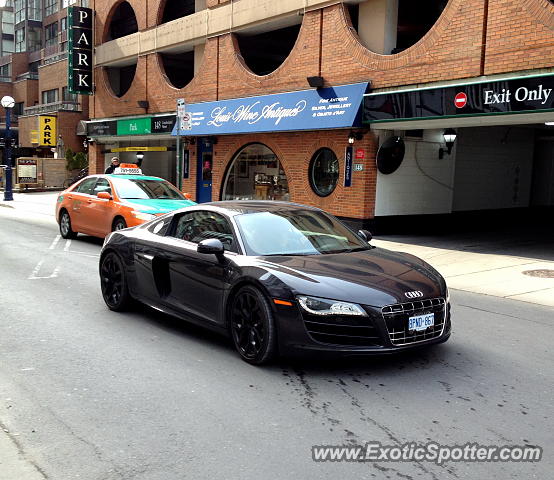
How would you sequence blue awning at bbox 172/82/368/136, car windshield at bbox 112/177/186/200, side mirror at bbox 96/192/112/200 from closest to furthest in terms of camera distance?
side mirror at bbox 96/192/112/200 → car windshield at bbox 112/177/186/200 → blue awning at bbox 172/82/368/136

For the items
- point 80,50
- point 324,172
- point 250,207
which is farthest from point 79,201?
point 80,50

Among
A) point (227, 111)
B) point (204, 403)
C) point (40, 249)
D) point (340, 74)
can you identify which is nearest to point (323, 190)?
point (340, 74)

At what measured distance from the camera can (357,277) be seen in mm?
5004

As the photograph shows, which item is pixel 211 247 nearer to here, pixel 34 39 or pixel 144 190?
pixel 144 190

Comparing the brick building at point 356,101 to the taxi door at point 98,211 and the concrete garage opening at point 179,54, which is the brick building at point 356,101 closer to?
the concrete garage opening at point 179,54

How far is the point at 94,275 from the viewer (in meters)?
9.58

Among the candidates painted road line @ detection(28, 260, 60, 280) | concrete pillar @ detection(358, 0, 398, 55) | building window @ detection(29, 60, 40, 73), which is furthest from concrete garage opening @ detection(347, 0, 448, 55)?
building window @ detection(29, 60, 40, 73)

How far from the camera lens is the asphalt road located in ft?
11.4

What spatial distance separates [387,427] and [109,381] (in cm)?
225

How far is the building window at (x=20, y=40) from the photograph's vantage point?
2531 inches

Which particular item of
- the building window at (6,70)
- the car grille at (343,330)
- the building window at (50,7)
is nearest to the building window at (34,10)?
the building window at (50,7)

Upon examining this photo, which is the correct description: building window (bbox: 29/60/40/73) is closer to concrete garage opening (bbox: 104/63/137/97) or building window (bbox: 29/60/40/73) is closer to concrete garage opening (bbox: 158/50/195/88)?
concrete garage opening (bbox: 104/63/137/97)

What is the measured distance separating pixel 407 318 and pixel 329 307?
2.16 feet

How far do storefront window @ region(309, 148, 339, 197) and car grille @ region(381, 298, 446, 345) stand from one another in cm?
1160
